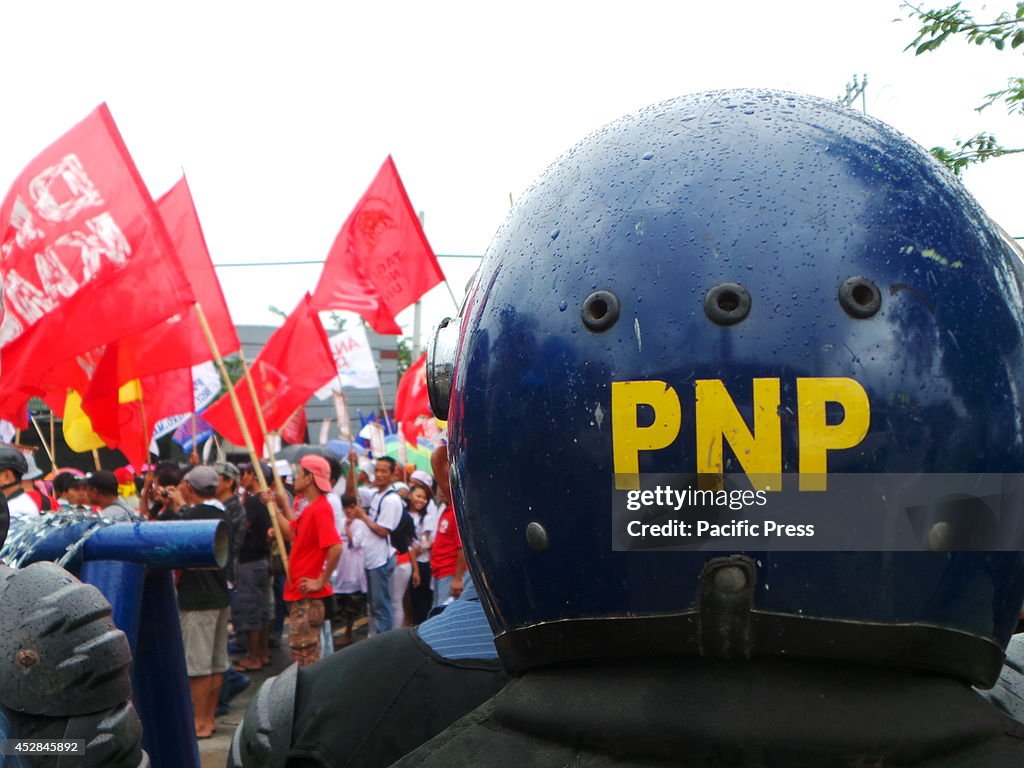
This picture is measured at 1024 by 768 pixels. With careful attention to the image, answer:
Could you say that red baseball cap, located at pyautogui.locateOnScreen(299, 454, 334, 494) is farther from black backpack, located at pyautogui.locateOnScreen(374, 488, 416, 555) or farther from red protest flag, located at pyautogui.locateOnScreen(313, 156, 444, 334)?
red protest flag, located at pyautogui.locateOnScreen(313, 156, 444, 334)

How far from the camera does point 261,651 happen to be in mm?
11055

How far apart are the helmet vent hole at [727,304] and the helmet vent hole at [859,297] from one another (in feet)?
0.39

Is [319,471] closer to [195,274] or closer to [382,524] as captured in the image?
[382,524]

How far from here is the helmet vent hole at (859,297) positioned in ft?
4.58

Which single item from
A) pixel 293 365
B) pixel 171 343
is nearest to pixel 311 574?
pixel 171 343

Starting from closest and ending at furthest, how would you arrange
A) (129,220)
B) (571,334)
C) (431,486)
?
(571,334)
(129,220)
(431,486)

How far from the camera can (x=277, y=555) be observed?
41.4 ft

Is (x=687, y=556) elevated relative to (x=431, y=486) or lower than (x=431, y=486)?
elevated

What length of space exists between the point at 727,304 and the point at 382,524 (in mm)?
10133

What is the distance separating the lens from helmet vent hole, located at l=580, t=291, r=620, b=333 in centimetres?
148

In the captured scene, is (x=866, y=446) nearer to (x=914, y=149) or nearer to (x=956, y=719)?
(x=956, y=719)

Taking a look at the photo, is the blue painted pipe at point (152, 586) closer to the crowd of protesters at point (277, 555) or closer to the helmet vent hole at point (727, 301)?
the crowd of protesters at point (277, 555)

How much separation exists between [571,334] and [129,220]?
7.72m

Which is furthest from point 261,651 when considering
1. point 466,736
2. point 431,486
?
point 466,736
